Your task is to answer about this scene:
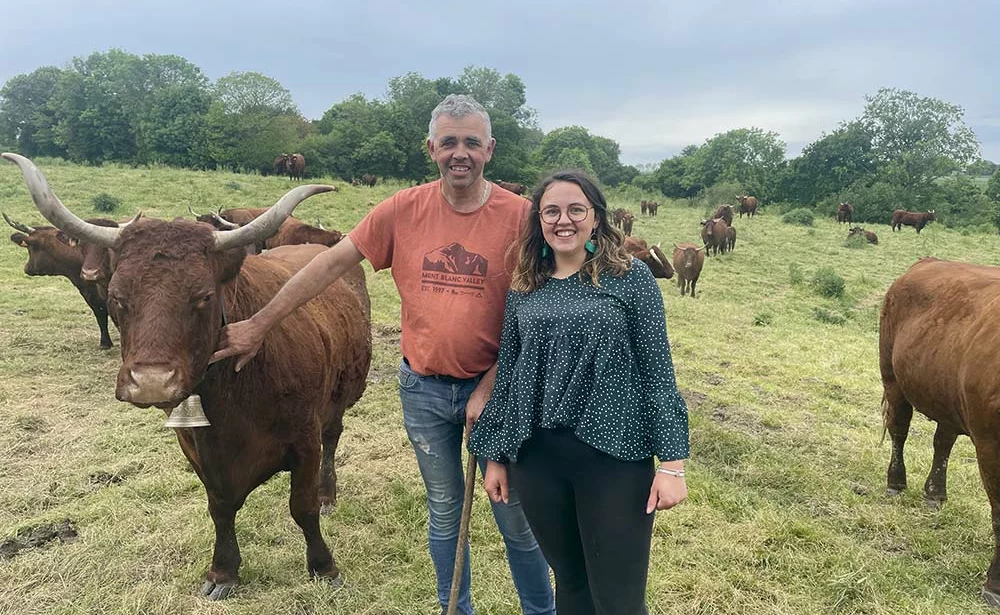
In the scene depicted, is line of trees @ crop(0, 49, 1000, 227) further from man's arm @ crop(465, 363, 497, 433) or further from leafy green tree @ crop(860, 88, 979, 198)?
man's arm @ crop(465, 363, 497, 433)

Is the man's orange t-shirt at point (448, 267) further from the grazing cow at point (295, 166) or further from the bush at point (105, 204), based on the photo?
the grazing cow at point (295, 166)

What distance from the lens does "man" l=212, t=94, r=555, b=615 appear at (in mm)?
2488

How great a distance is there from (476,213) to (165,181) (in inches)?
880

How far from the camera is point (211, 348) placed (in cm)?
246

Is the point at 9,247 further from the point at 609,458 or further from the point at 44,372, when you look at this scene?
the point at 609,458

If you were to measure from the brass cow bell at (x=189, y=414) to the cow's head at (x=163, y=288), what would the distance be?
298 mm

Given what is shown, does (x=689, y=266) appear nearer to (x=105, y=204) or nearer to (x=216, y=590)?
(x=216, y=590)

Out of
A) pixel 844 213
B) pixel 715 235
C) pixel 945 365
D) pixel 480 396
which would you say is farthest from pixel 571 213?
pixel 844 213

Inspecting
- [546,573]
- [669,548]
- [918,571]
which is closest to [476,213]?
[546,573]

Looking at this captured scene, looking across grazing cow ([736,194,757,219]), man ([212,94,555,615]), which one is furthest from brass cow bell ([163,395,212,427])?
grazing cow ([736,194,757,219])

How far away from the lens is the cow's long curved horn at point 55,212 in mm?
2312

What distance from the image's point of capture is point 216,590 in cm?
340

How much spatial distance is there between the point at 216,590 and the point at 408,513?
1317 mm

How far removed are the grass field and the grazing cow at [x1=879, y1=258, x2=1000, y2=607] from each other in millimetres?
307
